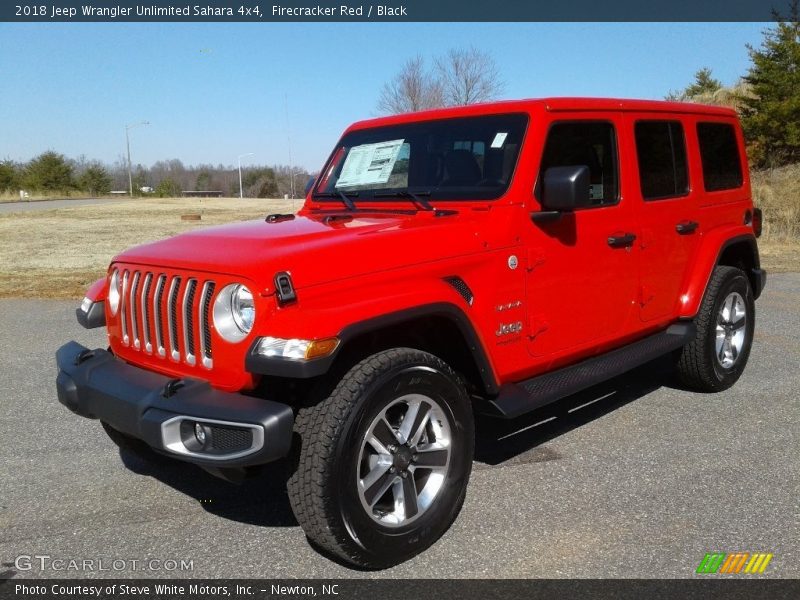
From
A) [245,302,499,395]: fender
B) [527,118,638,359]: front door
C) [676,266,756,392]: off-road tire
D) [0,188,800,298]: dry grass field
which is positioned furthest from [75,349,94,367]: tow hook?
[0,188,800,298]: dry grass field

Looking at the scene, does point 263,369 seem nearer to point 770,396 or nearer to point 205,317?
point 205,317

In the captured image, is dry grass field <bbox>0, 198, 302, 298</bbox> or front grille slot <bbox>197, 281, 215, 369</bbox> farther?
dry grass field <bbox>0, 198, 302, 298</bbox>

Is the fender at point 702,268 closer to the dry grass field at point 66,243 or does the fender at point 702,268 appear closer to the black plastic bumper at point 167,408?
the black plastic bumper at point 167,408

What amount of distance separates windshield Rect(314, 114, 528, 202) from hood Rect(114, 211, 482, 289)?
0.29 m

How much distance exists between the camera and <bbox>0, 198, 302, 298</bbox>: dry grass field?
11.2 metres

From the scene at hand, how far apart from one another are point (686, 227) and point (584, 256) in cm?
122

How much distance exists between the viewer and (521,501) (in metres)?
3.63

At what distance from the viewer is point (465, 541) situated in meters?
3.26

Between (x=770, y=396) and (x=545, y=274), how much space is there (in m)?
2.54

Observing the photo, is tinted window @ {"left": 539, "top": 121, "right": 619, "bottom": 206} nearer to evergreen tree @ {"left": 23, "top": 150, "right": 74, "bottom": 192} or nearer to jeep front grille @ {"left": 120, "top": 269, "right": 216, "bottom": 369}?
jeep front grille @ {"left": 120, "top": 269, "right": 216, "bottom": 369}

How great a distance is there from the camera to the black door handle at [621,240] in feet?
13.7

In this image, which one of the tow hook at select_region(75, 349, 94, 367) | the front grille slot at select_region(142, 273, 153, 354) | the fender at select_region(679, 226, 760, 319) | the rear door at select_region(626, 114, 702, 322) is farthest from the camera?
the fender at select_region(679, 226, 760, 319)

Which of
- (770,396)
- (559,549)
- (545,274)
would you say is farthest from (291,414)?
(770,396)

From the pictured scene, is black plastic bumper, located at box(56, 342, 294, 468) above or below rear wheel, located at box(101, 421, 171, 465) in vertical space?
above
